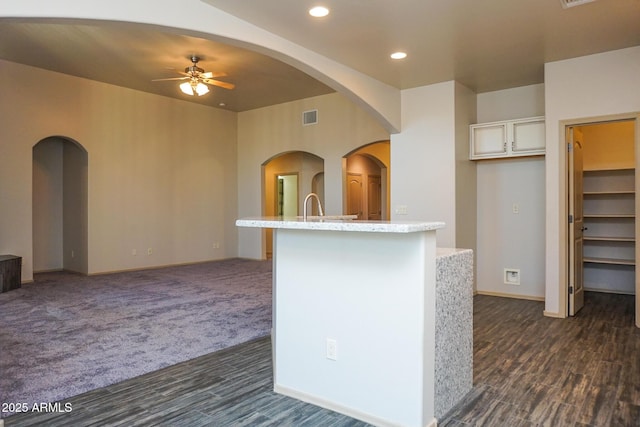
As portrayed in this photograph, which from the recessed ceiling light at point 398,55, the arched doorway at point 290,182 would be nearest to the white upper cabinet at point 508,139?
the recessed ceiling light at point 398,55

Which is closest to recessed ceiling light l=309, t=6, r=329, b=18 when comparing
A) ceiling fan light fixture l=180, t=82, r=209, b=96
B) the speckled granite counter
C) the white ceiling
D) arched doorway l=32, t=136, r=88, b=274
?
the white ceiling

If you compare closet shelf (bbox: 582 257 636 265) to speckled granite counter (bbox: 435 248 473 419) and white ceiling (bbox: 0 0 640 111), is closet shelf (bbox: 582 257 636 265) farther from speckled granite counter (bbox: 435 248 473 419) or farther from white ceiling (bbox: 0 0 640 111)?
speckled granite counter (bbox: 435 248 473 419)

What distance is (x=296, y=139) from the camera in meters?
8.49

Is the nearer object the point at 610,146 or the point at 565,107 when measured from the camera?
the point at 565,107

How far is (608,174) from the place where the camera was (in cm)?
612

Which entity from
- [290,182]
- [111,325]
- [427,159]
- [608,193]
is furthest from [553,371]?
[290,182]

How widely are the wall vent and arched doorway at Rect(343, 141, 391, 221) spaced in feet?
5.16

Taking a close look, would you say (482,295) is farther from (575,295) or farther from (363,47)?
(363,47)

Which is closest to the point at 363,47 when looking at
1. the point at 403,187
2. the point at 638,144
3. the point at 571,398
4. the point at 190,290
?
the point at 403,187

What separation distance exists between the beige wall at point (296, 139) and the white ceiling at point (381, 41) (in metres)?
1.14

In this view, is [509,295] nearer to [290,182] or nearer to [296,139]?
[296,139]

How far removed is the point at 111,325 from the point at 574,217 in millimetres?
5088

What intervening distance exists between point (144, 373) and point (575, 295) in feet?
14.9

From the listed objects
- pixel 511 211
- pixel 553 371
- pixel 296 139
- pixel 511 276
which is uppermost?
pixel 296 139
